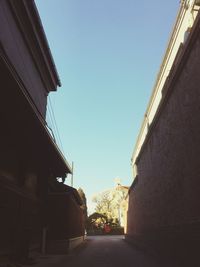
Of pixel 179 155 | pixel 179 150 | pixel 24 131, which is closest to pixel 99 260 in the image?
pixel 179 155

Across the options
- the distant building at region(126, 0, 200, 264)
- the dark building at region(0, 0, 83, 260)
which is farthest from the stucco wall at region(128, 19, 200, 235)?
the dark building at region(0, 0, 83, 260)

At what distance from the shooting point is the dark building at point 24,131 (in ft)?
25.7

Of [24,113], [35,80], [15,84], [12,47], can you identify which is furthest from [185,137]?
Result: [35,80]

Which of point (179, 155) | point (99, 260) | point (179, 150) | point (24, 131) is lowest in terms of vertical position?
point (99, 260)

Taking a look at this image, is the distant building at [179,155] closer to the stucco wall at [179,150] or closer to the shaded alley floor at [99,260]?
the stucco wall at [179,150]

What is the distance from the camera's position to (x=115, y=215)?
59438 mm

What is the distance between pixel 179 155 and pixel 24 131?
4.86 metres

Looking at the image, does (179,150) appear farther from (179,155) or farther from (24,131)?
(24,131)

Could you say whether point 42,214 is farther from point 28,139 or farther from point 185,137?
point 185,137

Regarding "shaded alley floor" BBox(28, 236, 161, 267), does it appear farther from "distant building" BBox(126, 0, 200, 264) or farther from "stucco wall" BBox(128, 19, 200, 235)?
"stucco wall" BBox(128, 19, 200, 235)

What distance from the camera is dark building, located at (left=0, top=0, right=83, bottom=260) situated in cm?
783

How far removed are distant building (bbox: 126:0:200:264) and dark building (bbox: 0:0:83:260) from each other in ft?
13.2

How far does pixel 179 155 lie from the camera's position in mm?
10680

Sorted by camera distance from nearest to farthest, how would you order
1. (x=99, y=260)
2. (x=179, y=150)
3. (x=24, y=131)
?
(x=24, y=131)
(x=179, y=150)
(x=99, y=260)
